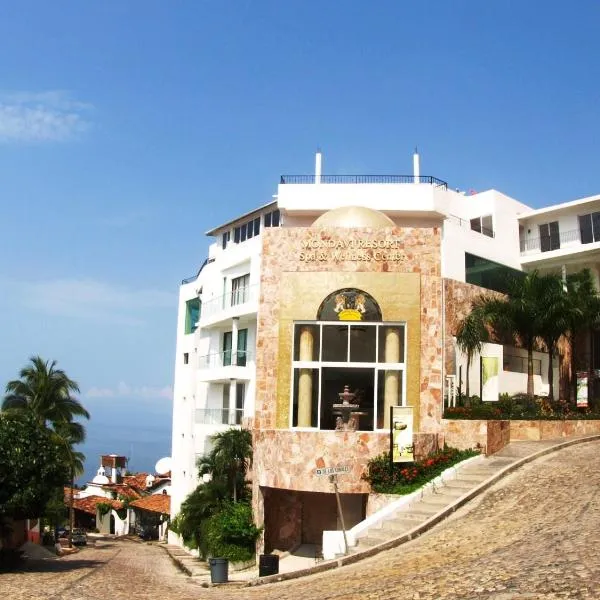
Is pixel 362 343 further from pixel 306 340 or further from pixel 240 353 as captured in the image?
pixel 240 353

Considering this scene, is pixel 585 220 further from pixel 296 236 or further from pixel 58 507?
pixel 58 507

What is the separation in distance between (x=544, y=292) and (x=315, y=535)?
1465cm

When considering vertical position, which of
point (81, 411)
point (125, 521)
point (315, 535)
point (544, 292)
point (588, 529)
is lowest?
point (125, 521)

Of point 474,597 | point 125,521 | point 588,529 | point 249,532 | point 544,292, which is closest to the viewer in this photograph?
point 474,597

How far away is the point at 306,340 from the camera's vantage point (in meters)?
29.8

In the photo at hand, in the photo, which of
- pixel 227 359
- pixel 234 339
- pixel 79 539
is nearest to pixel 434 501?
pixel 234 339

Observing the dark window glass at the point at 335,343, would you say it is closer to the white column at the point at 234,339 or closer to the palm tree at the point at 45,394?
the white column at the point at 234,339

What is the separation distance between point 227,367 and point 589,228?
20.4 m

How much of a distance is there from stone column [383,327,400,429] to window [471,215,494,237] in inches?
573

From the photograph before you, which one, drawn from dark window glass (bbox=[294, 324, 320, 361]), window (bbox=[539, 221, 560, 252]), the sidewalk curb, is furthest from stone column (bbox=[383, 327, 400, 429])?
window (bbox=[539, 221, 560, 252])

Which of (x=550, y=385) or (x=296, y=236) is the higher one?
(x=296, y=236)

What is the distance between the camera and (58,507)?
1828 inches

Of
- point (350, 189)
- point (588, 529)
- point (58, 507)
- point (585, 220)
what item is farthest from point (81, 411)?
point (588, 529)

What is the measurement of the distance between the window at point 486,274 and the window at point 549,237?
184 inches
